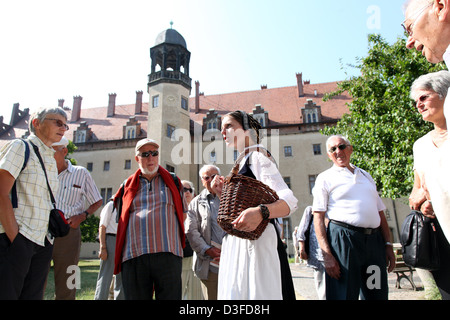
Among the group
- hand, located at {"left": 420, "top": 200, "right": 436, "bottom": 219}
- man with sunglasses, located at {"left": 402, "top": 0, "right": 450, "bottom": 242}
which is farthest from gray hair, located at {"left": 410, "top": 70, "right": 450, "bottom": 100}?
hand, located at {"left": 420, "top": 200, "right": 436, "bottom": 219}

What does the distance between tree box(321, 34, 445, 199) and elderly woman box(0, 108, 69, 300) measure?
1117cm

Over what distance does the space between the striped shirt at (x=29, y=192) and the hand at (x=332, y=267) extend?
2.66 metres

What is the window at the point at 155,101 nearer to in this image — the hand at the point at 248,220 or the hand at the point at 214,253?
the hand at the point at 214,253

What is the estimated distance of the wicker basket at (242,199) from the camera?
2.31m

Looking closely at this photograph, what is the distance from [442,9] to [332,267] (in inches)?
97.2

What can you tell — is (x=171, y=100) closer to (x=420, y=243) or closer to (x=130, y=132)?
(x=130, y=132)

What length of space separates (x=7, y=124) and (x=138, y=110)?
747 inches

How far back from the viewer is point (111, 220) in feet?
19.1

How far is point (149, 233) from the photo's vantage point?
11.4 feet

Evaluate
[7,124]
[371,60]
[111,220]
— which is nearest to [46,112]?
[111,220]

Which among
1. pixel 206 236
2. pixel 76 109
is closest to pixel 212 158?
pixel 76 109

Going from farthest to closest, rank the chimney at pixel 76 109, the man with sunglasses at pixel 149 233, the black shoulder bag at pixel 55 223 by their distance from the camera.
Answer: the chimney at pixel 76 109
the man with sunglasses at pixel 149 233
the black shoulder bag at pixel 55 223

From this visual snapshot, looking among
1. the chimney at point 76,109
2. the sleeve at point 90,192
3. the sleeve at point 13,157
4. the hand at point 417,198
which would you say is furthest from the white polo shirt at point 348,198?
the chimney at point 76,109
